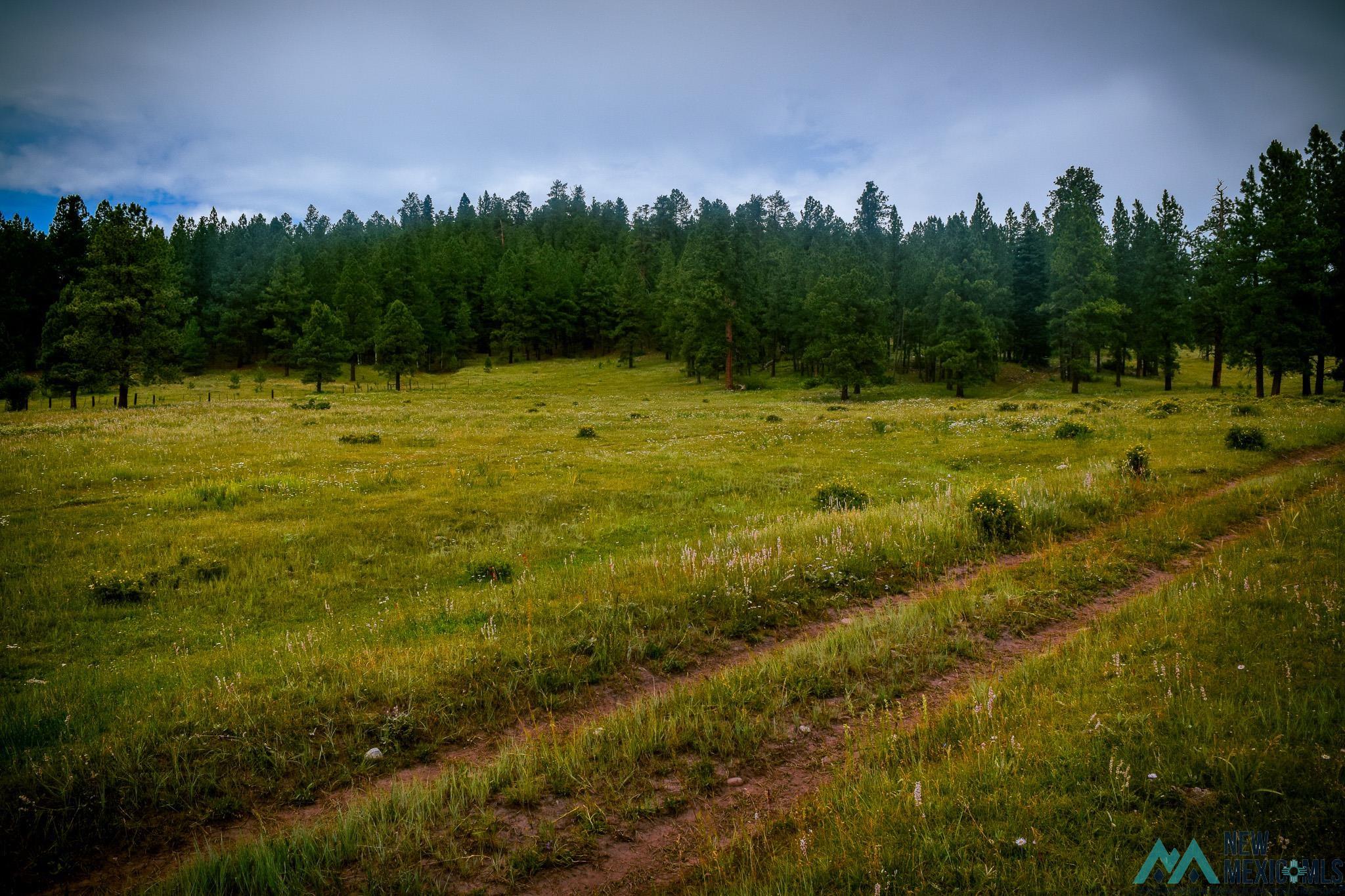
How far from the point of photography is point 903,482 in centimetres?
2059

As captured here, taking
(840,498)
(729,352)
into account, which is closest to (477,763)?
(840,498)

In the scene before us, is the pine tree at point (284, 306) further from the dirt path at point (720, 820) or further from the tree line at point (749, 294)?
the dirt path at point (720, 820)

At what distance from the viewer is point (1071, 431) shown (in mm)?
27797

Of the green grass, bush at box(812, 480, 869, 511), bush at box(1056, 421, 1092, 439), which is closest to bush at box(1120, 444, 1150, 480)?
bush at box(812, 480, 869, 511)

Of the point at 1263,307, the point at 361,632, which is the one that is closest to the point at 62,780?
the point at 361,632

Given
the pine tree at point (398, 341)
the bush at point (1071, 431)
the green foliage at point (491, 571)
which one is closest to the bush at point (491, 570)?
the green foliage at point (491, 571)

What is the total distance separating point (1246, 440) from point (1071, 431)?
21.5 ft

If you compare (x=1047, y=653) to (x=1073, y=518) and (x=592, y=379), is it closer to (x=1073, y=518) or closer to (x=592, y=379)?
(x=1073, y=518)

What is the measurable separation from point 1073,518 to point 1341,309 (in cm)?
6005

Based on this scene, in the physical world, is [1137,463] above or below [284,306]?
below

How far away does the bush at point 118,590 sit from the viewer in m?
11.1

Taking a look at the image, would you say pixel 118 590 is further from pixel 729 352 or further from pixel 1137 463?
pixel 729 352

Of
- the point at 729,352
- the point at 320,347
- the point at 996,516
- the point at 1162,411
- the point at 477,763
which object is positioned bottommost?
the point at 477,763

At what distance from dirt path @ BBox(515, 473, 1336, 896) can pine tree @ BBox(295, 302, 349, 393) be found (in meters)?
81.5
